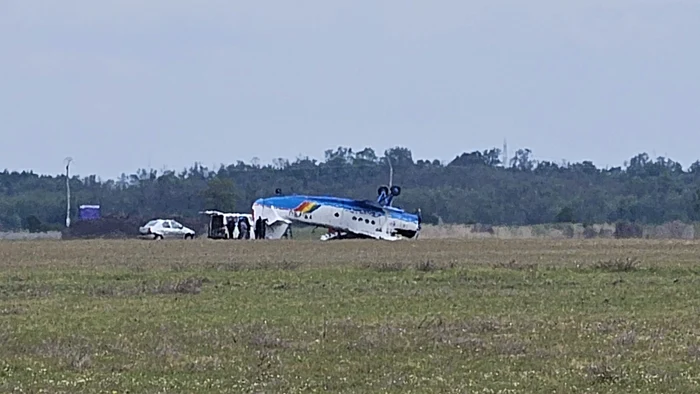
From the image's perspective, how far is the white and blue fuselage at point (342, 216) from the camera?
7238 centimetres

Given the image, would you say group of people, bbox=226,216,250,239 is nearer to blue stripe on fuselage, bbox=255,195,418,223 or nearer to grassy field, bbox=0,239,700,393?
blue stripe on fuselage, bbox=255,195,418,223


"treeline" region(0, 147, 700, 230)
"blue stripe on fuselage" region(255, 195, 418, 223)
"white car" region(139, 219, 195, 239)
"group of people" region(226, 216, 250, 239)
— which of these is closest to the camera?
"blue stripe on fuselage" region(255, 195, 418, 223)

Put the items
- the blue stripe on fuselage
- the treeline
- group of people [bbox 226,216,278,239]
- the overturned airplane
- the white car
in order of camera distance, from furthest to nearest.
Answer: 1. the treeline
2. the white car
3. group of people [bbox 226,216,278,239]
4. the overturned airplane
5. the blue stripe on fuselage

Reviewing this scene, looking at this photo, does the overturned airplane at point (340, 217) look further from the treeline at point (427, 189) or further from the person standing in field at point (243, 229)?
the treeline at point (427, 189)

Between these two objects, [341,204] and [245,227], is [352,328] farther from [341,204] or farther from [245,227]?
[245,227]

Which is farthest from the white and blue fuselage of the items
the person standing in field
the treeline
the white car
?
the treeline

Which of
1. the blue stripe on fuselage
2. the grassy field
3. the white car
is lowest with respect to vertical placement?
the grassy field

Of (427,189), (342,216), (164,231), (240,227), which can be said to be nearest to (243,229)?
(240,227)

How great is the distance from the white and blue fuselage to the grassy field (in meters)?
36.2

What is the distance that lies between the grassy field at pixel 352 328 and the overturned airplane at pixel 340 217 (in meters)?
36.2

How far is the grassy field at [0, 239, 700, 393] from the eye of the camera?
537 inches

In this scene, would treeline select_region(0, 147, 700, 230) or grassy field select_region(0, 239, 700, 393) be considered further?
treeline select_region(0, 147, 700, 230)

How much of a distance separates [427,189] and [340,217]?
246ft

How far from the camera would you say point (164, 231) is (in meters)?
74.4
